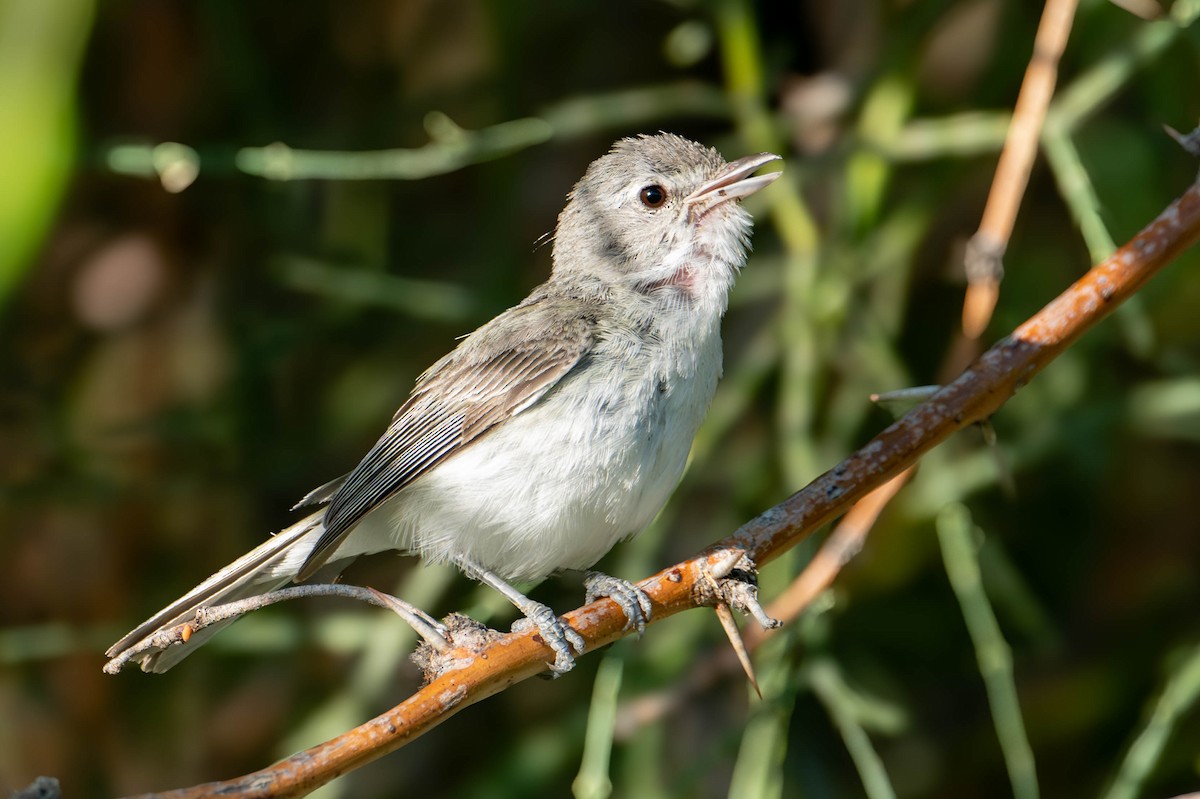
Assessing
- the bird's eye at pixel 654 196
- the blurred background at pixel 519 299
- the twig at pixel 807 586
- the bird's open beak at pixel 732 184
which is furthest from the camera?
the blurred background at pixel 519 299

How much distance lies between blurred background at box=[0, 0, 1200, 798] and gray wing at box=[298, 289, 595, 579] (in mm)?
653

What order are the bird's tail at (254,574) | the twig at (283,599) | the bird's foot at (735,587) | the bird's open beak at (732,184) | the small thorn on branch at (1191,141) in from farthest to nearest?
the bird's open beak at (732,184) → the bird's tail at (254,574) → the small thorn on branch at (1191,141) → the bird's foot at (735,587) → the twig at (283,599)

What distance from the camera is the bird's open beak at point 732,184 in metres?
2.85

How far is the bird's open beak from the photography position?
285 centimetres

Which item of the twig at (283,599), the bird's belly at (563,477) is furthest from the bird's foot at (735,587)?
the bird's belly at (563,477)

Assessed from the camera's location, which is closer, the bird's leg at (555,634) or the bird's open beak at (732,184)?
A: the bird's leg at (555,634)

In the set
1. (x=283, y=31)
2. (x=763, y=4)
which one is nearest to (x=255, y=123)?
(x=283, y=31)

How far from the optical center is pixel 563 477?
276cm

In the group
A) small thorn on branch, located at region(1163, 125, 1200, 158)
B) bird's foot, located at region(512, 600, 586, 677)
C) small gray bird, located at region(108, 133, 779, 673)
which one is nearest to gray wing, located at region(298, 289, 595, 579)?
small gray bird, located at region(108, 133, 779, 673)

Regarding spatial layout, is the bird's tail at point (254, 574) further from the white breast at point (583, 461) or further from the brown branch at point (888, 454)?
the brown branch at point (888, 454)

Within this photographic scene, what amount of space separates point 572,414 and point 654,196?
0.65 m

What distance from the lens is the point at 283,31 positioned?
183 inches

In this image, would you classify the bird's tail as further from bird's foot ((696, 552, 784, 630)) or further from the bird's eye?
the bird's eye

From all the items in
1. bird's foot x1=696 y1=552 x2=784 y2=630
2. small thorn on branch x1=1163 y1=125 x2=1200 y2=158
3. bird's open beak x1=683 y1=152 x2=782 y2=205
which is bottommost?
bird's foot x1=696 y1=552 x2=784 y2=630
